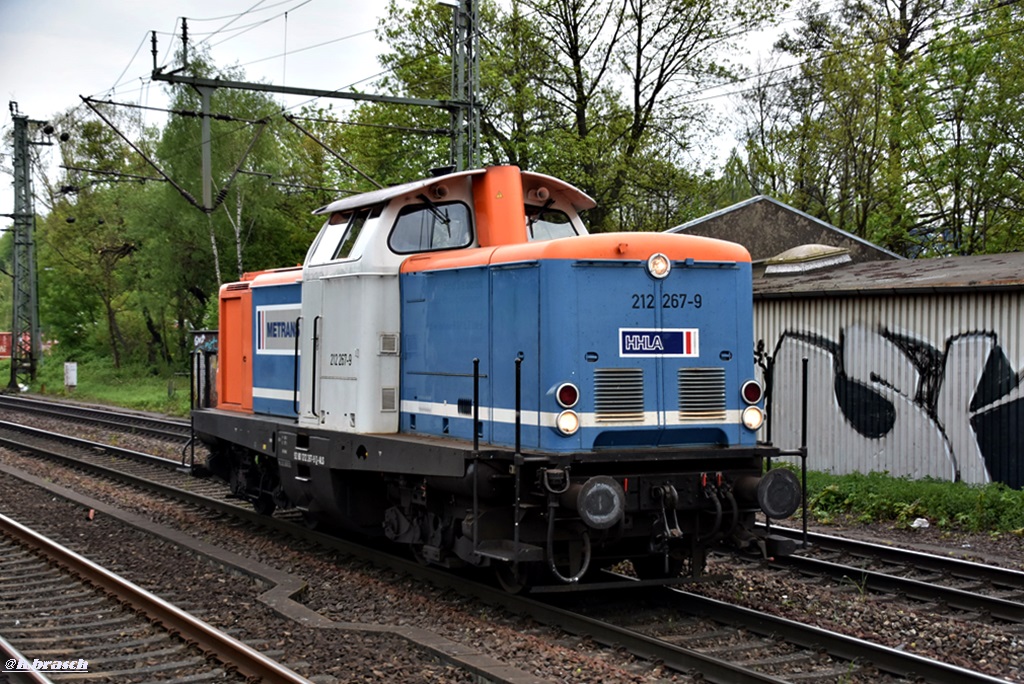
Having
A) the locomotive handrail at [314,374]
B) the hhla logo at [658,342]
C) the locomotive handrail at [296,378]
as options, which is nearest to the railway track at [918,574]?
the hhla logo at [658,342]

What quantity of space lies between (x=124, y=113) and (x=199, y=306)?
14.0 meters

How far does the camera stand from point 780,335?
14984 millimetres

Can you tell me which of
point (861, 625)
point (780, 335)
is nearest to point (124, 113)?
point (780, 335)

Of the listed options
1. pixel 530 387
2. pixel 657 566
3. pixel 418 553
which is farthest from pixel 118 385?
pixel 530 387

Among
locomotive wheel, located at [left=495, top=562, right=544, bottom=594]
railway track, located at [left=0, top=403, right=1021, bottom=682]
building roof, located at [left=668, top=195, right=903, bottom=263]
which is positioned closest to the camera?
railway track, located at [left=0, top=403, right=1021, bottom=682]

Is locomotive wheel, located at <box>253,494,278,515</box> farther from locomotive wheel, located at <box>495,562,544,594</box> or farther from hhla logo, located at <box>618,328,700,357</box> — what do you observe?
hhla logo, located at <box>618,328,700,357</box>

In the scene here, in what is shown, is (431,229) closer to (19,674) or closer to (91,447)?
(19,674)

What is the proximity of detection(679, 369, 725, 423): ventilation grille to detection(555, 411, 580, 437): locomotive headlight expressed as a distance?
0.91 m

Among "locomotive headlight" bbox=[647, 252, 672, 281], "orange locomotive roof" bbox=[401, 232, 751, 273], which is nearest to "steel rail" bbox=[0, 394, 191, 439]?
"orange locomotive roof" bbox=[401, 232, 751, 273]

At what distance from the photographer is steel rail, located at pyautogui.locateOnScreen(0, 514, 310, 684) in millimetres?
6082

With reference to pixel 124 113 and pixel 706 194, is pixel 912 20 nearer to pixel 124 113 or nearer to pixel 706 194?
pixel 706 194

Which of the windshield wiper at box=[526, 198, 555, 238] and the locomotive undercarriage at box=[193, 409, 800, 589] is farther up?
the windshield wiper at box=[526, 198, 555, 238]

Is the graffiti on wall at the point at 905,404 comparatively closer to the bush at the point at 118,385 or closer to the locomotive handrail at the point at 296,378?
the locomotive handrail at the point at 296,378

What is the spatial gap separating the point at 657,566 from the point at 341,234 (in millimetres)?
4020
